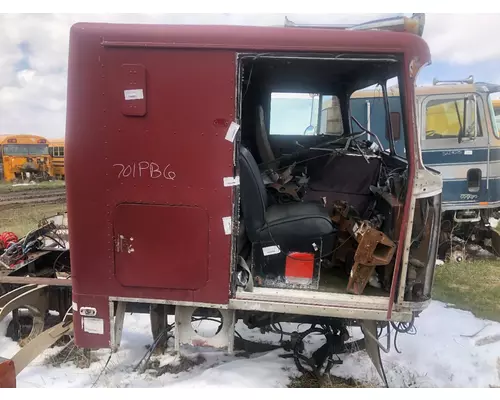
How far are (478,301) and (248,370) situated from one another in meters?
3.61

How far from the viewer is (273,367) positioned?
12.1ft

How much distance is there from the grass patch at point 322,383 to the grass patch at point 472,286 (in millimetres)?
2404

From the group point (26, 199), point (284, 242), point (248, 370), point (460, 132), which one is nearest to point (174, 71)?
point (284, 242)

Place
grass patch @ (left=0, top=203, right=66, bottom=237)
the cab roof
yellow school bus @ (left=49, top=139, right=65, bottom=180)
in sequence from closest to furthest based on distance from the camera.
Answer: the cab roof < grass patch @ (left=0, top=203, right=66, bottom=237) < yellow school bus @ (left=49, top=139, right=65, bottom=180)

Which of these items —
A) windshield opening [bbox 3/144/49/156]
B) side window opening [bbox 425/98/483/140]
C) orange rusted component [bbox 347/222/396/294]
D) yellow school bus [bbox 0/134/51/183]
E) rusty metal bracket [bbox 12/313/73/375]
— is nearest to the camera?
orange rusted component [bbox 347/222/396/294]

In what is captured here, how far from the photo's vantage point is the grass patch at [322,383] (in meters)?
3.43

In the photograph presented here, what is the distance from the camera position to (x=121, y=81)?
8.39 feet

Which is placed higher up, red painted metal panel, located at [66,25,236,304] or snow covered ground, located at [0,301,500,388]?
red painted metal panel, located at [66,25,236,304]

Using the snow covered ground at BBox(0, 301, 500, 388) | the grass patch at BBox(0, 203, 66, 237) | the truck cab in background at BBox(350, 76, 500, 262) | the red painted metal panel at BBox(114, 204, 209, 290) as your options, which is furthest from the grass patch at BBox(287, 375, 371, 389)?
the grass patch at BBox(0, 203, 66, 237)

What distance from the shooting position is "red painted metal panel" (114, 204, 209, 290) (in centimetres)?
264

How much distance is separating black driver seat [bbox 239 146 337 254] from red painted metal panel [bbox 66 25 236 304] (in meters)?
0.40

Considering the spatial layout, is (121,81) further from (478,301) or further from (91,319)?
(478,301)

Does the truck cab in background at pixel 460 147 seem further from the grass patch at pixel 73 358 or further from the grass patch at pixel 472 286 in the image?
the grass patch at pixel 73 358

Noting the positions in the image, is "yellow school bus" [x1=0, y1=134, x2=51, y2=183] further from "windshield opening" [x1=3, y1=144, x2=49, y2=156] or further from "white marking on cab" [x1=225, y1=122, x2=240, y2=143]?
"white marking on cab" [x1=225, y1=122, x2=240, y2=143]
